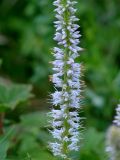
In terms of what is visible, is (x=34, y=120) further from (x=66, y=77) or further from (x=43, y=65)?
(x=43, y=65)

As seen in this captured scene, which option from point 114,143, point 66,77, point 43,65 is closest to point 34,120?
point 66,77

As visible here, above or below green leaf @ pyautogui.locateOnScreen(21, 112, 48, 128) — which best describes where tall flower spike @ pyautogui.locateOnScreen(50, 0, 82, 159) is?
above

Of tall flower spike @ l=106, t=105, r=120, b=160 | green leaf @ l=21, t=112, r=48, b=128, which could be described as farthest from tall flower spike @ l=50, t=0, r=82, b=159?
green leaf @ l=21, t=112, r=48, b=128

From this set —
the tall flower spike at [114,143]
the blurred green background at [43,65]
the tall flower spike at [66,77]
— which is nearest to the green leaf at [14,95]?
the blurred green background at [43,65]

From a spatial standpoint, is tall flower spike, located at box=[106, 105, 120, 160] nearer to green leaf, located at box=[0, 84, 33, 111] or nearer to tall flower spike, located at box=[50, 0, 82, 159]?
tall flower spike, located at box=[50, 0, 82, 159]

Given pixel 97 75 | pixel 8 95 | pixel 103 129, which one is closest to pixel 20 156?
pixel 8 95

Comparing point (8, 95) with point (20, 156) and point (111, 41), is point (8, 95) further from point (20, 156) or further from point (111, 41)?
point (111, 41)

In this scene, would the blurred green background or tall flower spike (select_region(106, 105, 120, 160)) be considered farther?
the blurred green background
